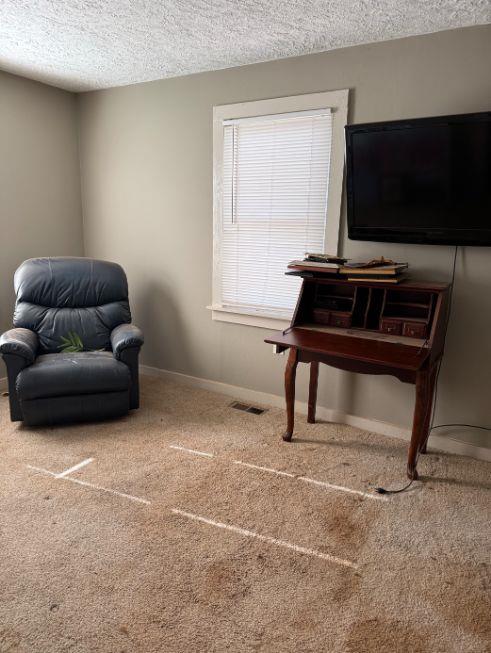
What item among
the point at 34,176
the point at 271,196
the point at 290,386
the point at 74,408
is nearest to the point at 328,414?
the point at 290,386

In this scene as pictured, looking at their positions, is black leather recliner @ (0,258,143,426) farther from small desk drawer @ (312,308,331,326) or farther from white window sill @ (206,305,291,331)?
small desk drawer @ (312,308,331,326)

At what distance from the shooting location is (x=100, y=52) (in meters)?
2.88

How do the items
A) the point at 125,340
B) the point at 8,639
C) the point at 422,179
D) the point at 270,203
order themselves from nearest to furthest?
the point at 8,639 < the point at 422,179 < the point at 125,340 < the point at 270,203

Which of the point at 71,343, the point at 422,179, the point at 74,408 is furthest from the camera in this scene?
the point at 71,343

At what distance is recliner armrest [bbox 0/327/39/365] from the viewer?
276cm

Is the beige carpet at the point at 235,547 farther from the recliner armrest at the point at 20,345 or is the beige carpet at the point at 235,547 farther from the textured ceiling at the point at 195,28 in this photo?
the textured ceiling at the point at 195,28

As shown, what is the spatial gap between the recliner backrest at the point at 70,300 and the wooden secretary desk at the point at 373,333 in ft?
4.76

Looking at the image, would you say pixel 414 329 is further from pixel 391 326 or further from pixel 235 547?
pixel 235 547

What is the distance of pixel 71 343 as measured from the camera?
3.28 metres

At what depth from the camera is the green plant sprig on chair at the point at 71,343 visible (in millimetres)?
3252

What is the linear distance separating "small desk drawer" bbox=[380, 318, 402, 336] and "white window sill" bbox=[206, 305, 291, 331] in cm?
74

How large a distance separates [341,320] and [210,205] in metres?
1.35

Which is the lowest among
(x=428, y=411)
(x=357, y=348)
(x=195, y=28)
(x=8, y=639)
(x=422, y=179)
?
(x=8, y=639)

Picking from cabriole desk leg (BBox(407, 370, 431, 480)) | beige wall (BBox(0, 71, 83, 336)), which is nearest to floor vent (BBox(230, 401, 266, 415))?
cabriole desk leg (BBox(407, 370, 431, 480))
